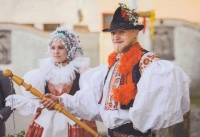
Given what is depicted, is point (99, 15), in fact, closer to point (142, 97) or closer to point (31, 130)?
point (31, 130)

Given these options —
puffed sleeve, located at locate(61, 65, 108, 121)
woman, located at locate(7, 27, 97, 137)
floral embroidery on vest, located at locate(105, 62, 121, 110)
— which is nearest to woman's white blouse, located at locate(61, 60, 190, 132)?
floral embroidery on vest, located at locate(105, 62, 121, 110)

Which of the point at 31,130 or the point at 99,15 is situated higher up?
the point at 99,15

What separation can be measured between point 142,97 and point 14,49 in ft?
8.26

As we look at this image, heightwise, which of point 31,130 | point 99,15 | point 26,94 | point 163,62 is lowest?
point 31,130

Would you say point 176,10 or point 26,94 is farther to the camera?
point 176,10

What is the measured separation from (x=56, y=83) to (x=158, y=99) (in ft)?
4.25

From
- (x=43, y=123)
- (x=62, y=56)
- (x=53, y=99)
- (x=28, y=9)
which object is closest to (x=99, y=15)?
(x=28, y=9)

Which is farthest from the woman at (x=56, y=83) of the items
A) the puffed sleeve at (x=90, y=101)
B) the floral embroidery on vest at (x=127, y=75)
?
the floral embroidery on vest at (x=127, y=75)

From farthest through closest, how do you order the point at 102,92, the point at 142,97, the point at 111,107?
the point at 102,92
the point at 111,107
the point at 142,97

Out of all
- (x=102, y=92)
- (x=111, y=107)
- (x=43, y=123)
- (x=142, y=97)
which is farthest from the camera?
(x=43, y=123)

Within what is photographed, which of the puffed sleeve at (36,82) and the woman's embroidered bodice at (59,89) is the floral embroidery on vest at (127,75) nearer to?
the woman's embroidered bodice at (59,89)

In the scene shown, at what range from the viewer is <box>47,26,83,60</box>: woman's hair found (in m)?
3.43

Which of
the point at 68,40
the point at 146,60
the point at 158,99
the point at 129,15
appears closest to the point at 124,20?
the point at 129,15

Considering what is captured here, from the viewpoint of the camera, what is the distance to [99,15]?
451 cm
